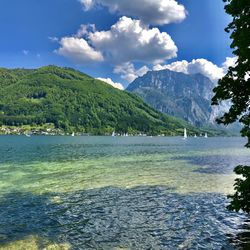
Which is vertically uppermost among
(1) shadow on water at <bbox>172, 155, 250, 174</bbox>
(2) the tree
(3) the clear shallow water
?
(2) the tree

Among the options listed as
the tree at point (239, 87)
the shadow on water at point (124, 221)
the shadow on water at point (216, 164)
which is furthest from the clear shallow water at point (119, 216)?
the shadow on water at point (216, 164)

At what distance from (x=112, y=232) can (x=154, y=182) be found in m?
23.1

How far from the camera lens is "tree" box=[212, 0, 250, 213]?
16.4m

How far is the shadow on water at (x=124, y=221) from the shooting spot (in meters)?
20.2

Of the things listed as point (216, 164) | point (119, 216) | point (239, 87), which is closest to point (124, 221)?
point (119, 216)

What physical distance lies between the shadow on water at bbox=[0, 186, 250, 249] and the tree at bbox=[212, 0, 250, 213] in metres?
4.03

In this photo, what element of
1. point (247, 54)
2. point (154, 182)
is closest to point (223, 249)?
point (247, 54)

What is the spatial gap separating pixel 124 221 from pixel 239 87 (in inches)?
526

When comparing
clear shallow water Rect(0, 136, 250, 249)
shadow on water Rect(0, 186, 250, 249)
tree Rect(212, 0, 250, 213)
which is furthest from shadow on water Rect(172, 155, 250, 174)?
tree Rect(212, 0, 250, 213)

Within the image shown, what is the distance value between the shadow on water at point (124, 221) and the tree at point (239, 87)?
4.03m

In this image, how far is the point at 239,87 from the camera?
1830 cm

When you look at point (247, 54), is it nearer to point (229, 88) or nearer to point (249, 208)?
point (229, 88)

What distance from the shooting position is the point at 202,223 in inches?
961

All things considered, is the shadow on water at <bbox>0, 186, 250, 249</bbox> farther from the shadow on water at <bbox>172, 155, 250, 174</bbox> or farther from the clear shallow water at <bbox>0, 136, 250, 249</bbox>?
the shadow on water at <bbox>172, 155, 250, 174</bbox>
